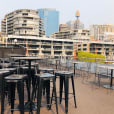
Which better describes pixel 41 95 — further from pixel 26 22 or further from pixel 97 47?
pixel 97 47

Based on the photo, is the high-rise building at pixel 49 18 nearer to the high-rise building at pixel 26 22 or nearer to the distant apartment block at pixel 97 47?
the high-rise building at pixel 26 22

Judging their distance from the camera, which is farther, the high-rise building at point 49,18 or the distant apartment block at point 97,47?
the high-rise building at point 49,18

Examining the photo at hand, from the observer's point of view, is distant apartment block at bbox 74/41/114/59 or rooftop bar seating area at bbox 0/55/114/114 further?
distant apartment block at bbox 74/41/114/59

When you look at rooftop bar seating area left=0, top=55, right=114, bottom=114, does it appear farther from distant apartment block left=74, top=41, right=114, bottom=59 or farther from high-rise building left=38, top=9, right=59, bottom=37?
high-rise building left=38, top=9, right=59, bottom=37

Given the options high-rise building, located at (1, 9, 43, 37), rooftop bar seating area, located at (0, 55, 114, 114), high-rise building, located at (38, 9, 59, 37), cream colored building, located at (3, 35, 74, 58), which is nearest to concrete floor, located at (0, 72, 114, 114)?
rooftop bar seating area, located at (0, 55, 114, 114)

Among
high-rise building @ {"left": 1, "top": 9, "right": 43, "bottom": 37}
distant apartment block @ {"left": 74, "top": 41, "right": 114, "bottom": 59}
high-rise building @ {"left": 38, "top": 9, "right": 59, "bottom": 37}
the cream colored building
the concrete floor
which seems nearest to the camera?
the concrete floor

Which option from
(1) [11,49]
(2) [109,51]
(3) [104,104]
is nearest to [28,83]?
(3) [104,104]

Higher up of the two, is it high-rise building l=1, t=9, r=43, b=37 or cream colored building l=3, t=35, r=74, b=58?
high-rise building l=1, t=9, r=43, b=37

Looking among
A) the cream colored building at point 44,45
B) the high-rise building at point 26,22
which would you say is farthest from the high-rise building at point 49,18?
the cream colored building at point 44,45

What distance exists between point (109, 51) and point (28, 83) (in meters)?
57.2

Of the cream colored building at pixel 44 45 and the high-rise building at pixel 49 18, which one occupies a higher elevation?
the high-rise building at pixel 49 18

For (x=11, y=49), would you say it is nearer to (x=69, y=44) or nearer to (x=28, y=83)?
(x=28, y=83)

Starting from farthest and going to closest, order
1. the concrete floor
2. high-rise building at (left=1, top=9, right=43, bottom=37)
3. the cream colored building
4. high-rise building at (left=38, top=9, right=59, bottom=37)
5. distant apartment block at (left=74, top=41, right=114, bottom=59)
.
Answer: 1. high-rise building at (left=38, top=9, right=59, bottom=37)
2. distant apartment block at (left=74, top=41, right=114, bottom=59)
3. high-rise building at (left=1, top=9, right=43, bottom=37)
4. the cream colored building
5. the concrete floor

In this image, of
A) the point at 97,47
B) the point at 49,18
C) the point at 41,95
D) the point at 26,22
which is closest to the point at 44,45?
the point at 26,22
